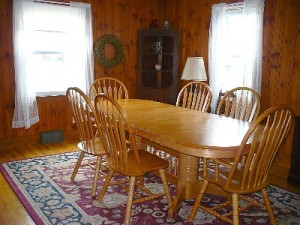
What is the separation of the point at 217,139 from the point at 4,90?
3.25 metres

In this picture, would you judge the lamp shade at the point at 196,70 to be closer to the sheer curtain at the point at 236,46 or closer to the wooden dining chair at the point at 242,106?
the sheer curtain at the point at 236,46

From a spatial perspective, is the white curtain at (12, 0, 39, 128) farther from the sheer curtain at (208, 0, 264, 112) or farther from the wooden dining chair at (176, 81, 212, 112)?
the sheer curtain at (208, 0, 264, 112)

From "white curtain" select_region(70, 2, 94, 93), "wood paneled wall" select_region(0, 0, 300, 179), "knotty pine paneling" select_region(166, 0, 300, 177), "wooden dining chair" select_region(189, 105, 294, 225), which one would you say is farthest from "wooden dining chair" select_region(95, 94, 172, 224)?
"white curtain" select_region(70, 2, 94, 93)

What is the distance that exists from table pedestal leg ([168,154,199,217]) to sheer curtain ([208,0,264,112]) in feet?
6.14

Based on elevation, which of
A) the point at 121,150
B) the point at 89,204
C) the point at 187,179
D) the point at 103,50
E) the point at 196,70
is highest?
the point at 103,50

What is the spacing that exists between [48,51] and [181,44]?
2.09 meters

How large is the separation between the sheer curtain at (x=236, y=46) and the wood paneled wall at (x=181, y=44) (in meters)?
0.13

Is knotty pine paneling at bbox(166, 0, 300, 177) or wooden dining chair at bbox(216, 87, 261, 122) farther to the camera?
knotty pine paneling at bbox(166, 0, 300, 177)

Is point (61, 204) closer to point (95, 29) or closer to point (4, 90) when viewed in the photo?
point (4, 90)

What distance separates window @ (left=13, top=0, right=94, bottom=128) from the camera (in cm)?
424

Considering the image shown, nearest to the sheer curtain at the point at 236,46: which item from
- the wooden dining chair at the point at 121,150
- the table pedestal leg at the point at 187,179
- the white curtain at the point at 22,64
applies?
the table pedestal leg at the point at 187,179

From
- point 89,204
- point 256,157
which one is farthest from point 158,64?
point 256,157

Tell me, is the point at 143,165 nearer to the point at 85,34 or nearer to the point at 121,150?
the point at 121,150

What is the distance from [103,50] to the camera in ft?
16.4
